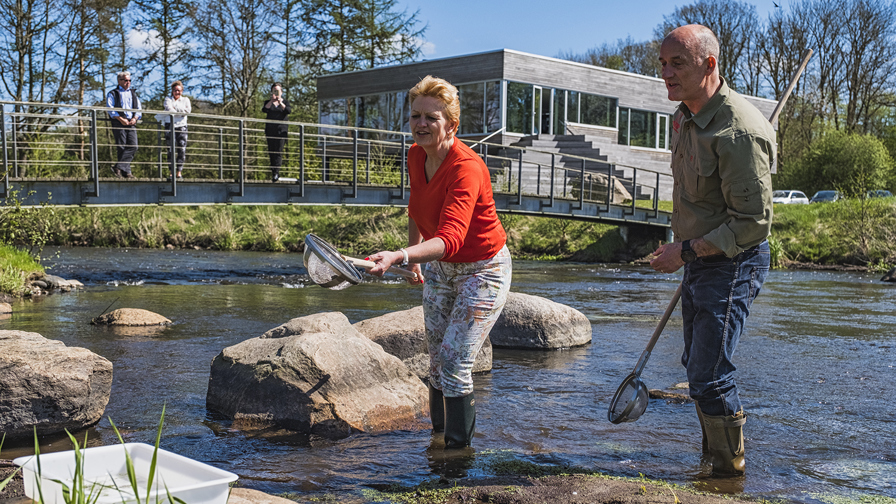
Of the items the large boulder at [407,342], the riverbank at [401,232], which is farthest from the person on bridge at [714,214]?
the riverbank at [401,232]

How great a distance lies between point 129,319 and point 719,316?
816 centimetres

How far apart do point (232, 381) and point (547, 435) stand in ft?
7.25

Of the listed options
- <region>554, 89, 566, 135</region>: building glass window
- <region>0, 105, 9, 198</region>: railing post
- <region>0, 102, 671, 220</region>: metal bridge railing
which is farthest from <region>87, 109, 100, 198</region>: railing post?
<region>554, 89, 566, 135</region>: building glass window

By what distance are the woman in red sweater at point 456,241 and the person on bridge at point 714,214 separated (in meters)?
0.87

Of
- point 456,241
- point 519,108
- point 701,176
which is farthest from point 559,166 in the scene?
point 456,241

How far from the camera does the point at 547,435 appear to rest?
5.44 m

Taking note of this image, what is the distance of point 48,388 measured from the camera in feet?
17.1

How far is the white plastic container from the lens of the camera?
8.81 ft

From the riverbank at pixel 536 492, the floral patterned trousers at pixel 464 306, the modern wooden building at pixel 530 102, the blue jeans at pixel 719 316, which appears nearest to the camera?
the riverbank at pixel 536 492

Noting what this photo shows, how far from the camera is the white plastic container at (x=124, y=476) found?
269 cm

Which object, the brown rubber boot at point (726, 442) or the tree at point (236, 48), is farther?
the tree at point (236, 48)

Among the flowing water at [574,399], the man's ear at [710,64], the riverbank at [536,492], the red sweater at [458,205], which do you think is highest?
the man's ear at [710,64]

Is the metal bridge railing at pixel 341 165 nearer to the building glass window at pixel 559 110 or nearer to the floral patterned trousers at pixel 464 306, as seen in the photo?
the building glass window at pixel 559 110

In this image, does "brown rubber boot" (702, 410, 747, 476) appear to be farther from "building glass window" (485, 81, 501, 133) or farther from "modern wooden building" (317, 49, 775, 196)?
"building glass window" (485, 81, 501, 133)
